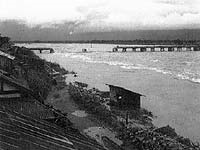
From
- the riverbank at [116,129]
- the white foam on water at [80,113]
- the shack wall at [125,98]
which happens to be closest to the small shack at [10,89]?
the riverbank at [116,129]

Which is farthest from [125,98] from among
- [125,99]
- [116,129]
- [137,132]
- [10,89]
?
[10,89]

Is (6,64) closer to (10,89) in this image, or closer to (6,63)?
(6,63)

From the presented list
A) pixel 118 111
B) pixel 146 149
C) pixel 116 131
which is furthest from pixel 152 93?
pixel 146 149

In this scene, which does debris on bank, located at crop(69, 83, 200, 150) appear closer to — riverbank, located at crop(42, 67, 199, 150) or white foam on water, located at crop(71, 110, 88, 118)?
riverbank, located at crop(42, 67, 199, 150)

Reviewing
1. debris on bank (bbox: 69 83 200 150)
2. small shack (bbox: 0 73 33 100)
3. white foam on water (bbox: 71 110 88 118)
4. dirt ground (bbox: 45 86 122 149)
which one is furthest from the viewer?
white foam on water (bbox: 71 110 88 118)

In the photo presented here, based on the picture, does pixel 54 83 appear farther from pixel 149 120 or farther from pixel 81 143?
pixel 81 143

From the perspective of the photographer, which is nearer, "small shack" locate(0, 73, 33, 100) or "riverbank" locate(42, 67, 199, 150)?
"small shack" locate(0, 73, 33, 100)

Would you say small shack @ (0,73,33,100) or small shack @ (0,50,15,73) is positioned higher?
small shack @ (0,50,15,73)

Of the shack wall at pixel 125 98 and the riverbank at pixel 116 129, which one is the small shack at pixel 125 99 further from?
the riverbank at pixel 116 129

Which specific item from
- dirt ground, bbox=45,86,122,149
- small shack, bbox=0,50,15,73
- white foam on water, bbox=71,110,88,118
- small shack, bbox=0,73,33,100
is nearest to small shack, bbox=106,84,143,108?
dirt ground, bbox=45,86,122,149
